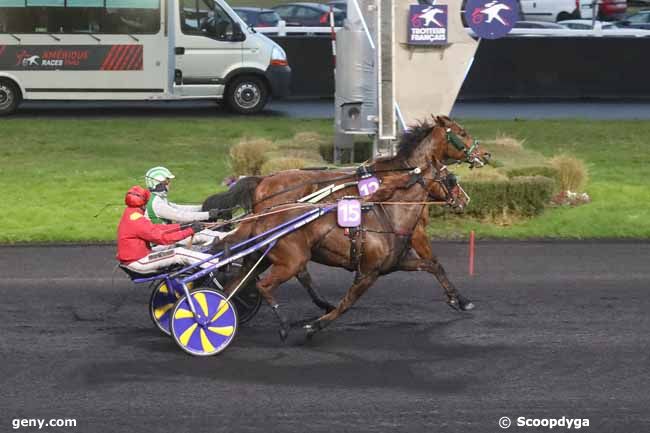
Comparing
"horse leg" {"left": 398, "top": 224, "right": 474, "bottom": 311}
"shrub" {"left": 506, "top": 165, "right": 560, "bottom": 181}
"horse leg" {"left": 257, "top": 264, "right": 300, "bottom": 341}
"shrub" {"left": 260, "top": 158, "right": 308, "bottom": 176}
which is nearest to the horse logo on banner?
"shrub" {"left": 506, "top": 165, "right": 560, "bottom": 181}

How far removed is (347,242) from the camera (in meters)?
9.59

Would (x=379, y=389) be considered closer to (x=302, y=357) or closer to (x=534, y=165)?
(x=302, y=357)

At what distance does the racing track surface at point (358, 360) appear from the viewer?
26.2ft

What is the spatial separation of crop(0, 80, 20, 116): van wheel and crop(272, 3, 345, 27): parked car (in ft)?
51.2

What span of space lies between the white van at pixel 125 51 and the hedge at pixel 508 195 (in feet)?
31.2

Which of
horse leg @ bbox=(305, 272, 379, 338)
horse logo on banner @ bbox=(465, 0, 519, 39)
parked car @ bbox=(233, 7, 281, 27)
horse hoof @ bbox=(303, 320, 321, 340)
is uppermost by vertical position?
parked car @ bbox=(233, 7, 281, 27)

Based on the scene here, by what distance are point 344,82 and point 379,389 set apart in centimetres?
815

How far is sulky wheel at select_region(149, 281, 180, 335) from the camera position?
985cm

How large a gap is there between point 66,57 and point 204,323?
14461 mm

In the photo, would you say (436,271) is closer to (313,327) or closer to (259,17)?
(313,327)

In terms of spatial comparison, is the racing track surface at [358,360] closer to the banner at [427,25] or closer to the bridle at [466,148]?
the bridle at [466,148]

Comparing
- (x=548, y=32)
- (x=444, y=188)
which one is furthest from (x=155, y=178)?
(x=548, y=32)

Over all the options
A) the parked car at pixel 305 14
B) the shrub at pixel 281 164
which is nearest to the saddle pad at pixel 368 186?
the shrub at pixel 281 164

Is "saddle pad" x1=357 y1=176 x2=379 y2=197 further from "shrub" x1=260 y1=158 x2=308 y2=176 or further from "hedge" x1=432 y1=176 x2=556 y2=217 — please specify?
"shrub" x1=260 y1=158 x2=308 y2=176
